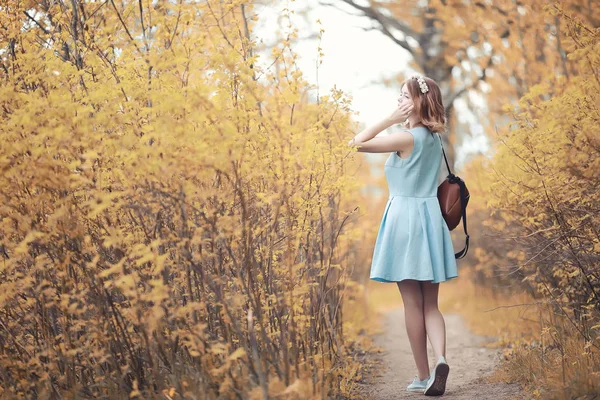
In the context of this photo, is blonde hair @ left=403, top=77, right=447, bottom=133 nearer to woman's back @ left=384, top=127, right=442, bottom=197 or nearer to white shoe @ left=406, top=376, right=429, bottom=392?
woman's back @ left=384, top=127, right=442, bottom=197

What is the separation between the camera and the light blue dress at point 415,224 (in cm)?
381

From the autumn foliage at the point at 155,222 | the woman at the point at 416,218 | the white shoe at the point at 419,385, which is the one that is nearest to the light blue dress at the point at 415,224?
the woman at the point at 416,218

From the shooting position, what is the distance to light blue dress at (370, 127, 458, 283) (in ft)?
12.5

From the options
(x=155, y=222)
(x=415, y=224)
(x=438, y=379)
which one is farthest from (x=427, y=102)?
(x=155, y=222)

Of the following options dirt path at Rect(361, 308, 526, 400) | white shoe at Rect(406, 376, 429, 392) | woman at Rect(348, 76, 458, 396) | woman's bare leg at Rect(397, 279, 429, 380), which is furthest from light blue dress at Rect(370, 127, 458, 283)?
dirt path at Rect(361, 308, 526, 400)

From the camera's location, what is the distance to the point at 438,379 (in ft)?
12.2

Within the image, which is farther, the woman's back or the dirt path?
the dirt path

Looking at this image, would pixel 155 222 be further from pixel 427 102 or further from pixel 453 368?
pixel 453 368

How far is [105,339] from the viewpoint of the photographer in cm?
310

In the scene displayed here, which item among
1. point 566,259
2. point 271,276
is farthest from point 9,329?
point 566,259

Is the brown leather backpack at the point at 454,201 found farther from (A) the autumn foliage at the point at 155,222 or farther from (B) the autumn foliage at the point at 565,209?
(A) the autumn foliage at the point at 155,222

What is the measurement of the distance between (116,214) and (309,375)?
118cm

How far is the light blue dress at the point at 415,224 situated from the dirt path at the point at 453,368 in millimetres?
722

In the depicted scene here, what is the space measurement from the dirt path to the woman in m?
0.32
